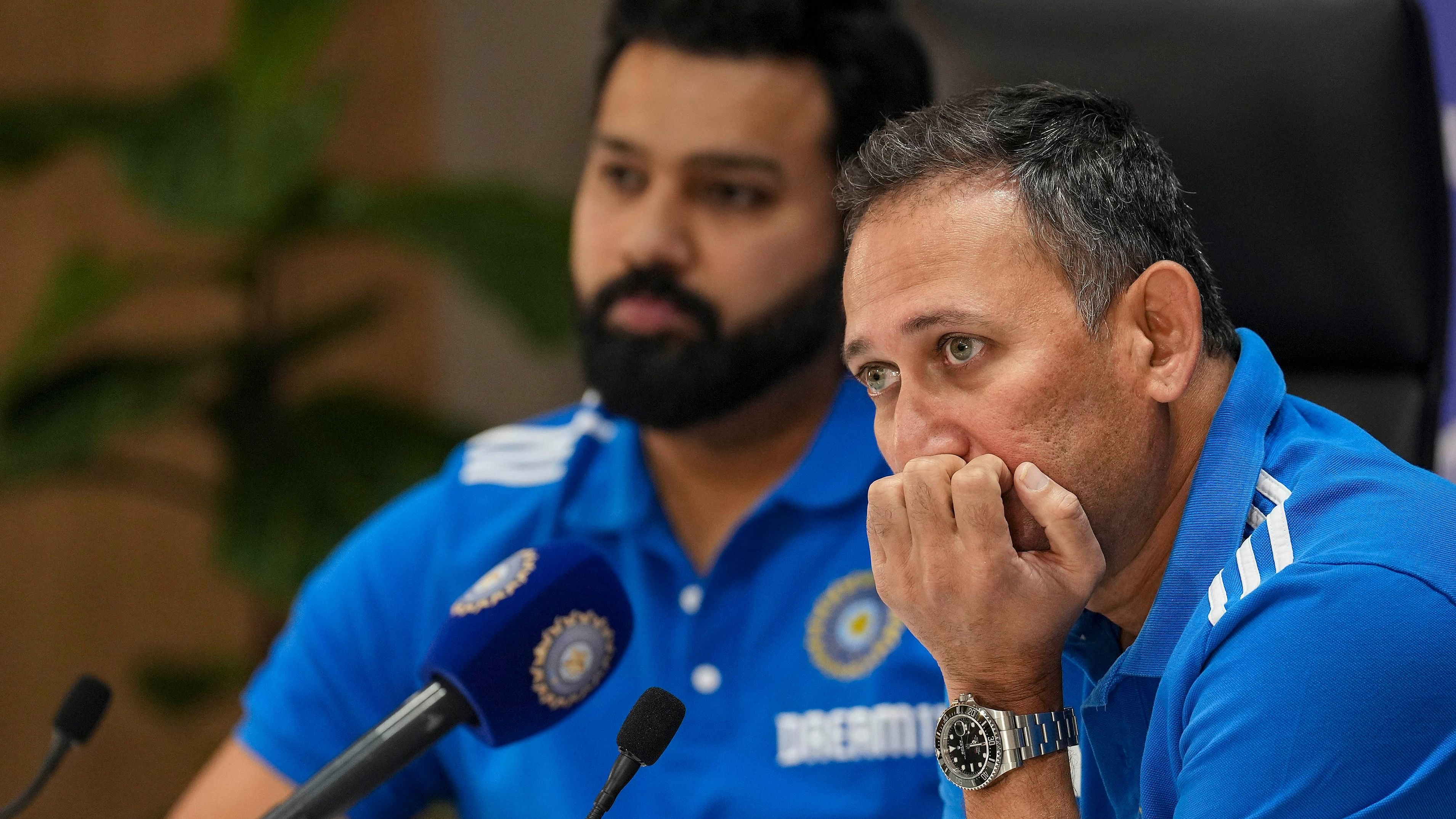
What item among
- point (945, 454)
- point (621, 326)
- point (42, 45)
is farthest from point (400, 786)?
point (42, 45)

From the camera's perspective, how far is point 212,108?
2.50 meters

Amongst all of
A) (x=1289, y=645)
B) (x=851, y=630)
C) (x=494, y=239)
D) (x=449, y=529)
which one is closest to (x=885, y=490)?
(x=1289, y=645)

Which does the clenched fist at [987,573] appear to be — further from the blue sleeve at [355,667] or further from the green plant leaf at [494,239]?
the green plant leaf at [494,239]

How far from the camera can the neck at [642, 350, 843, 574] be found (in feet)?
5.48

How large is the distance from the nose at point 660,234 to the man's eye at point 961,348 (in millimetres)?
692

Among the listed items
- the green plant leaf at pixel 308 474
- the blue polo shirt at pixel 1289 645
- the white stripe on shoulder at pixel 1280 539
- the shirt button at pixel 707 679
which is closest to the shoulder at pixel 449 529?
the shirt button at pixel 707 679

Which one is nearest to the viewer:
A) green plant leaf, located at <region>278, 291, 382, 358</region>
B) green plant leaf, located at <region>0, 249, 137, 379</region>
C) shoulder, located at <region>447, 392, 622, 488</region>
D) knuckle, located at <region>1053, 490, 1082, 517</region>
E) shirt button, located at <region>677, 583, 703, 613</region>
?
knuckle, located at <region>1053, 490, 1082, 517</region>

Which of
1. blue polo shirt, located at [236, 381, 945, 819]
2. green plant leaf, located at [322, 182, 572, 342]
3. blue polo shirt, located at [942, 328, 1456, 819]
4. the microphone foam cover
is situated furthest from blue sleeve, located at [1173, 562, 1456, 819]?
green plant leaf, located at [322, 182, 572, 342]

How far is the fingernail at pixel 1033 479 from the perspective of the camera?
2.97 ft

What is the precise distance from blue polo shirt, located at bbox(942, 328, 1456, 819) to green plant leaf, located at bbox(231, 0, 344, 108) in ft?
6.22

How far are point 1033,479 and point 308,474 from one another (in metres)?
1.78

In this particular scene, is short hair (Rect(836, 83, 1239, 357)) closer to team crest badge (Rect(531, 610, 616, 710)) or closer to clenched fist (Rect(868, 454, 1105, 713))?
clenched fist (Rect(868, 454, 1105, 713))

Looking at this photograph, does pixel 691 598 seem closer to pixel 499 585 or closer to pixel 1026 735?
pixel 499 585

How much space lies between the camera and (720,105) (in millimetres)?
1601
